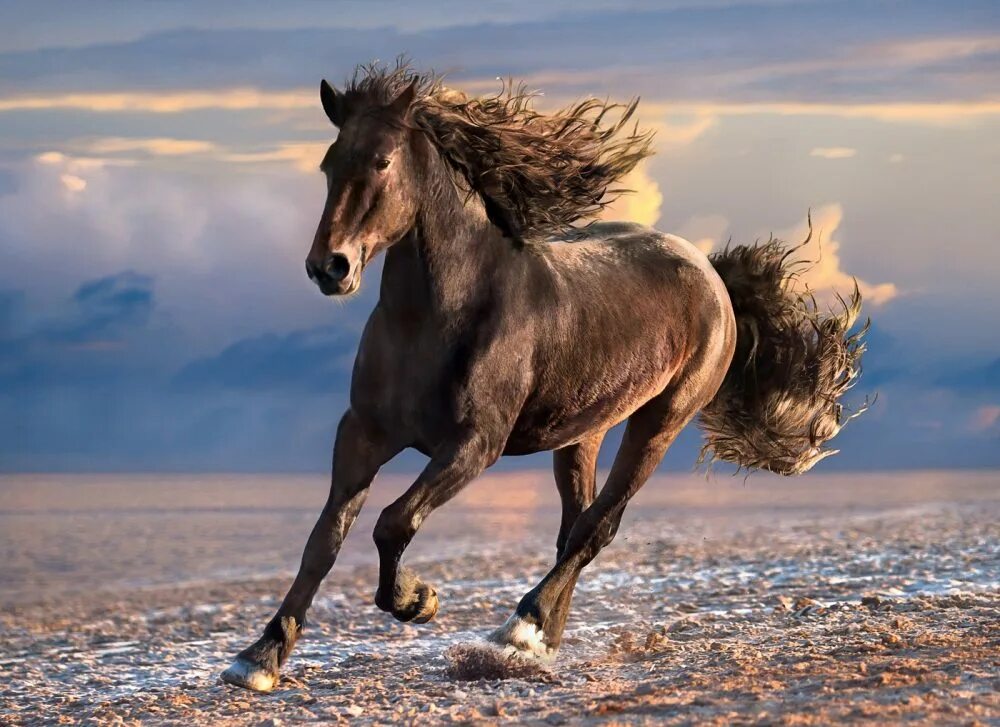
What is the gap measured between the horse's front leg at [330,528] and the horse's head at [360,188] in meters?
0.92

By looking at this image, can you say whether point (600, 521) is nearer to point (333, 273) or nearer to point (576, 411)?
point (576, 411)

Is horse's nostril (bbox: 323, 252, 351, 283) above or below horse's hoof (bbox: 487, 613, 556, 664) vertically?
above

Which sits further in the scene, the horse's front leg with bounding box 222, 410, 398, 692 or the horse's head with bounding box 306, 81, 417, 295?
the horse's front leg with bounding box 222, 410, 398, 692

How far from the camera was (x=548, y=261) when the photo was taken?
306 inches

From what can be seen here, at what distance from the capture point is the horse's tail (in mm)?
9617

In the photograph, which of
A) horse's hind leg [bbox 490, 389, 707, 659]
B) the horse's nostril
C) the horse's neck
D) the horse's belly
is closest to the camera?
the horse's nostril

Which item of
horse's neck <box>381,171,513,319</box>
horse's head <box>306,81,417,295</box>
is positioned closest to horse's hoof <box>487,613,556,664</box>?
horse's neck <box>381,171,513,319</box>

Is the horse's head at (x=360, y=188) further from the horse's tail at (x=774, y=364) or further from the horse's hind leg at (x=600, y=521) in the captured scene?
Result: the horse's tail at (x=774, y=364)

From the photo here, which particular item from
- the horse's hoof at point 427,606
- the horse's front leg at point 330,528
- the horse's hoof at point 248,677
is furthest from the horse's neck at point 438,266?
the horse's hoof at point 248,677

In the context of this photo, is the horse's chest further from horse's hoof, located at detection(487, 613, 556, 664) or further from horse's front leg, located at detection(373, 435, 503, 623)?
horse's hoof, located at detection(487, 613, 556, 664)

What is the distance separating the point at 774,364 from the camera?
9633mm

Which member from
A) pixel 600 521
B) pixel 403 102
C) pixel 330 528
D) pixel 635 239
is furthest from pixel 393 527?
pixel 635 239

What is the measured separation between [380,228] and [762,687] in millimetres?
2668

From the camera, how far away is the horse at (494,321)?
275 inches
